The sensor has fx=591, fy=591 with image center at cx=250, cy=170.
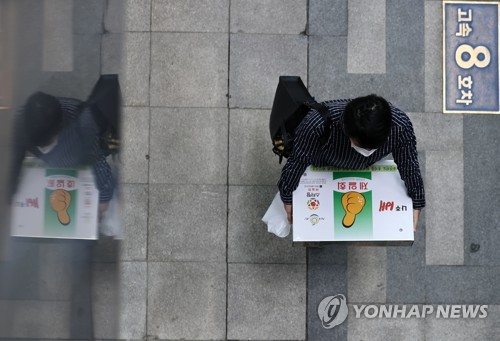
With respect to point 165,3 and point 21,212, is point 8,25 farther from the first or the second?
point 165,3

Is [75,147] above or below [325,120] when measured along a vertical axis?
below

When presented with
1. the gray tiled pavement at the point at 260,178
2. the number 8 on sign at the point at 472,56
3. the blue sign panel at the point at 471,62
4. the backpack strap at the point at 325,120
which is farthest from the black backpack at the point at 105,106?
the number 8 on sign at the point at 472,56

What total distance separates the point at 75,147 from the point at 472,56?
4.62 m

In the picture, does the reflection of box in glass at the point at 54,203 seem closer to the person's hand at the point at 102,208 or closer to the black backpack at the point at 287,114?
the person's hand at the point at 102,208

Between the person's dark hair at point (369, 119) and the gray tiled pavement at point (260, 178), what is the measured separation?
7.60ft

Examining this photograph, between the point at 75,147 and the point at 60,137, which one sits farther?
the point at 75,147

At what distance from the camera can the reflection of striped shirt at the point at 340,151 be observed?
4.09 metres

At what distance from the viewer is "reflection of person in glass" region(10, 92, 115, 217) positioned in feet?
7.24

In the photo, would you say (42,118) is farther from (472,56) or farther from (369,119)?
(472,56)

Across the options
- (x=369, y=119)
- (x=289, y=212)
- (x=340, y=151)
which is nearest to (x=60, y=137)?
(x=369, y=119)

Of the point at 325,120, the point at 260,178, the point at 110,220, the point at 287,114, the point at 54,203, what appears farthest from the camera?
the point at 260,178

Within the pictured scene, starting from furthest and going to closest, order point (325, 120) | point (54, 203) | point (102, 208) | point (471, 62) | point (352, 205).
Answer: point (471, 62) → point (352, 205) → point (325, 120) → point (102, 208) → point (54, 203)

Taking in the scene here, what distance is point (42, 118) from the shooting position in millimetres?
2391

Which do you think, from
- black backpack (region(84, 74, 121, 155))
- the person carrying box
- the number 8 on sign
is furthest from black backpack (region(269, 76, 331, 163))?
the number 8 on sign
